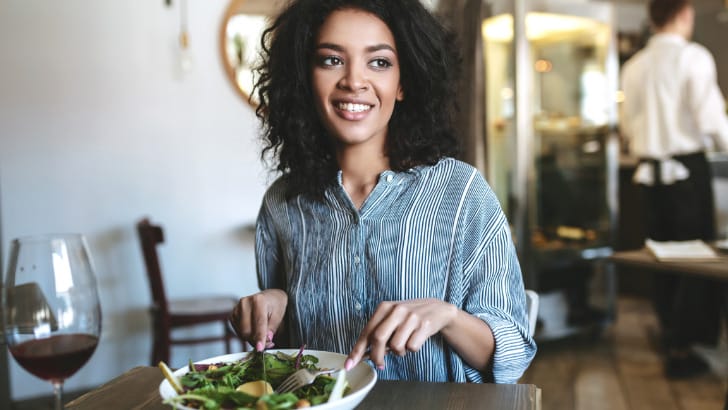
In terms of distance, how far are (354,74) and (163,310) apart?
2.03 m

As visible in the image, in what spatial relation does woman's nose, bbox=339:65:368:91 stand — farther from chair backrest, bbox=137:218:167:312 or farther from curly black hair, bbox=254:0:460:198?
chair backrest, bbox=137:218:167:312

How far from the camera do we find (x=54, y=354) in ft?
2.13

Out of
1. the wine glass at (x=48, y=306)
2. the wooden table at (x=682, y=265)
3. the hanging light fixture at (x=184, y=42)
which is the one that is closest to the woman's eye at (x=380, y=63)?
the wine glass at (x=48, y=306)

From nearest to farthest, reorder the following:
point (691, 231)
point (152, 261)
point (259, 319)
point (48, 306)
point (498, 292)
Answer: point (48, 306) < point (259, 319) < point (498, 292) < point (152, 261) < point (691, 231)

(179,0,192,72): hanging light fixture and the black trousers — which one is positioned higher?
(179,0,192,72): hanging light fixture

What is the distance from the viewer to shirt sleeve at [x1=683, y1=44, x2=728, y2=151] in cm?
320

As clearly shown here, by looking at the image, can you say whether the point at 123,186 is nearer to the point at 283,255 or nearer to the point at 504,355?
the point at 283,255

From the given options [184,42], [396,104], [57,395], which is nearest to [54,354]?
[57,395]

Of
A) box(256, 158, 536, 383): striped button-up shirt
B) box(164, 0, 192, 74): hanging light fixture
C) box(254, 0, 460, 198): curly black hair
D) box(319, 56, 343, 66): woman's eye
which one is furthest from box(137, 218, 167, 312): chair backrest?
box(319, 56, 343, 66): woman's eye

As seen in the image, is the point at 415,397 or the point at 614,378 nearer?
the point at 415,397

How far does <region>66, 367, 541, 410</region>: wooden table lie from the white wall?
91.9 inches

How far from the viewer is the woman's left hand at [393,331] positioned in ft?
2.70

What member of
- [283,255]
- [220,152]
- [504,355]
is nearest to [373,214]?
[283,255]

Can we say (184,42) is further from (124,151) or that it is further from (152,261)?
(152,261)
